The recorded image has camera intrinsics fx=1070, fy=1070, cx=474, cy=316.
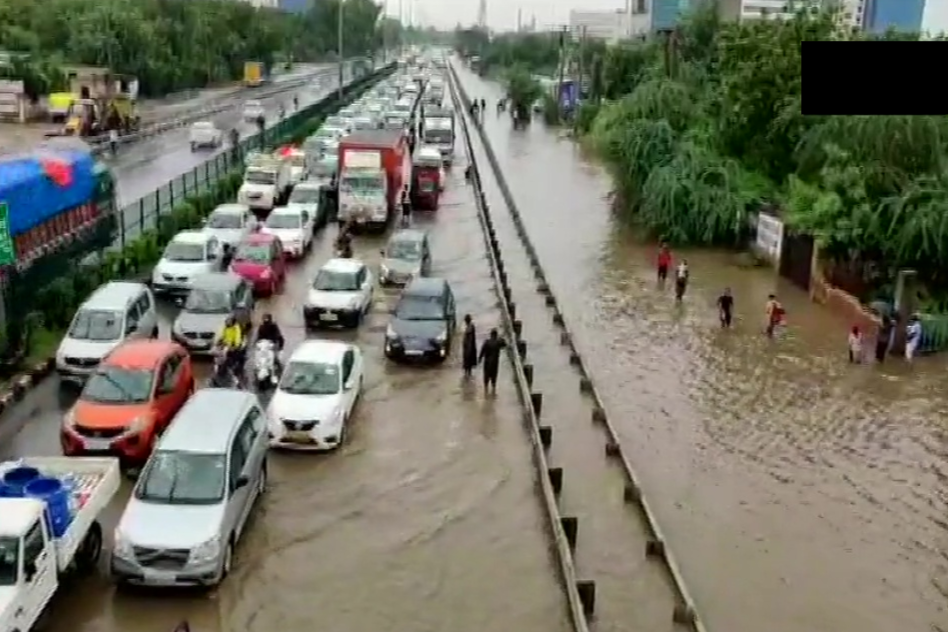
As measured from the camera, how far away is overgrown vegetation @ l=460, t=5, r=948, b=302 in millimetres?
25938

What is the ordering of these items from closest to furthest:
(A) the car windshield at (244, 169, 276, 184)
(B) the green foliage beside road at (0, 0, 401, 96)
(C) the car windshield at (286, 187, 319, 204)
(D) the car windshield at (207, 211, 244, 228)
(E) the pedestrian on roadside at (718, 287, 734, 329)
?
(E) the pedestrian on roadside at (718, 287, 734, 329) → (D) the car windshield at (207, 211, 244, 228) → (C) the car windshield at (286, 187, 319, 204) → (A) the car windshield at (244, 169, 276, 184) → (B) the green foliage beside road at (0, 0, 401, 96)

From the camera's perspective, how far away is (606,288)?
28.3 metres

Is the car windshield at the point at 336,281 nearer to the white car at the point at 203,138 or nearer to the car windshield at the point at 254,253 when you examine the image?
the car windshield at the point at 254,253

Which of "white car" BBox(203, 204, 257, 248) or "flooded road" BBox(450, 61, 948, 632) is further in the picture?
"white car" BBox(203, 204, 257, 248)

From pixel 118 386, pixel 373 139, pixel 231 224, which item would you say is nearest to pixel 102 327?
pixel 118 386

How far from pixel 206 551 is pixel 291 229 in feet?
63.4

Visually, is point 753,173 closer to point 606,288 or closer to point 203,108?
point 606,288

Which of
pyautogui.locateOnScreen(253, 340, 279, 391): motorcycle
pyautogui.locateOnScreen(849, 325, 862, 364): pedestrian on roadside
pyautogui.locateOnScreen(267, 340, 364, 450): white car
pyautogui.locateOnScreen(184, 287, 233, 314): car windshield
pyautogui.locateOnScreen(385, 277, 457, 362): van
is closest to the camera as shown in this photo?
pyautogui.locateOnScreen(267, 340, 364, 450): white car

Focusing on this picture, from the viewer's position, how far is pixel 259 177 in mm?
35875

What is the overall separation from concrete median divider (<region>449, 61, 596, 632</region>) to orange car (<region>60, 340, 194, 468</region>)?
5410 millimetres

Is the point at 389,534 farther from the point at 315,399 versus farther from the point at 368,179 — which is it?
the point at 368,179

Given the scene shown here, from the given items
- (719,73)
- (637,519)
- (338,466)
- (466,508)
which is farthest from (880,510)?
(719,73)

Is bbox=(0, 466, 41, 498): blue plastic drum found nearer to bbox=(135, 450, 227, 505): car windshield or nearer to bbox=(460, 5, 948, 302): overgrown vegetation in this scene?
bbox=(135, 450, 227, 505): car windshield

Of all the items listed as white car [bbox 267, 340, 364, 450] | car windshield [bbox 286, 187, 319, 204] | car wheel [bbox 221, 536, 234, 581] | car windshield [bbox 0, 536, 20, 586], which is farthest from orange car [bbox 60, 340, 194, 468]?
car windshield [bbox 286, 187, 319, 204]
